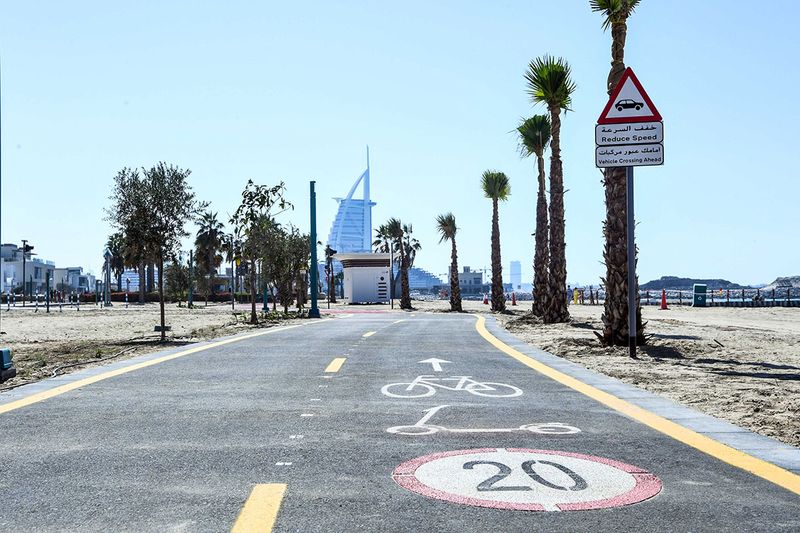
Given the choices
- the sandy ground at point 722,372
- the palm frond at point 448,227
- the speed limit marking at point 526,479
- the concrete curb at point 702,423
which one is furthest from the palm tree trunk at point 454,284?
the speed limit marking at point 526,479

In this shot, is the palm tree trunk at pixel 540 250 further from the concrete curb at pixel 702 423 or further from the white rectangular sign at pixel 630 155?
the concrete curb at pixel 702 423

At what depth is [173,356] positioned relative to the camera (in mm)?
14156

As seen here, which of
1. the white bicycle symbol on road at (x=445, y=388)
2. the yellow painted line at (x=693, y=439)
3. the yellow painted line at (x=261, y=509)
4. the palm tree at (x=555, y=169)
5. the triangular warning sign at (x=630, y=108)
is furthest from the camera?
the palm tree at (x=555, y=169)

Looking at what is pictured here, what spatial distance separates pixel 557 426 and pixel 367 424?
5.62 ft

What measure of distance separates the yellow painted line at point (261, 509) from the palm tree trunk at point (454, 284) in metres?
45.9

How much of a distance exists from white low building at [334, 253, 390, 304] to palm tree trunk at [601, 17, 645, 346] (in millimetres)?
59431

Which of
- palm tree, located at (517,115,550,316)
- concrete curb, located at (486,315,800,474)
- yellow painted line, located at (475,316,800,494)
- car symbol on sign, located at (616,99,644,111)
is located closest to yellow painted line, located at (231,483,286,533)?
yellow painted line, located at (475,316,800,494)

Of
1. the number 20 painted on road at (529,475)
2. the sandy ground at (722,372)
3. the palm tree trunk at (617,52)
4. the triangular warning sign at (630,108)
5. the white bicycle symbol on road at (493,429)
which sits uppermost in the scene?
the palm tree trunk at (617,52)

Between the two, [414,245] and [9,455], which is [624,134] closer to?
[9,455]

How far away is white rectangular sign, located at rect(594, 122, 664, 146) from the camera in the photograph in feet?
39.9

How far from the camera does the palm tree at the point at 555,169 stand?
27.5 meters

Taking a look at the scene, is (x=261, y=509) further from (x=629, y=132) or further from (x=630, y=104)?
(x=630, y=104)

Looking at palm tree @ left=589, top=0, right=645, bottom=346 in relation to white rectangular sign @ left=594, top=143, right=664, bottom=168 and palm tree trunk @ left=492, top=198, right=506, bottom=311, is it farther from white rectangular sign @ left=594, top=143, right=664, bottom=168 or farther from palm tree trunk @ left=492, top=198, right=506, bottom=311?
palm tree trunk @ left=492, top=198, right=506, bottom=311

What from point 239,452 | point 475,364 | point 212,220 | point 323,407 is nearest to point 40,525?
point 239,452
